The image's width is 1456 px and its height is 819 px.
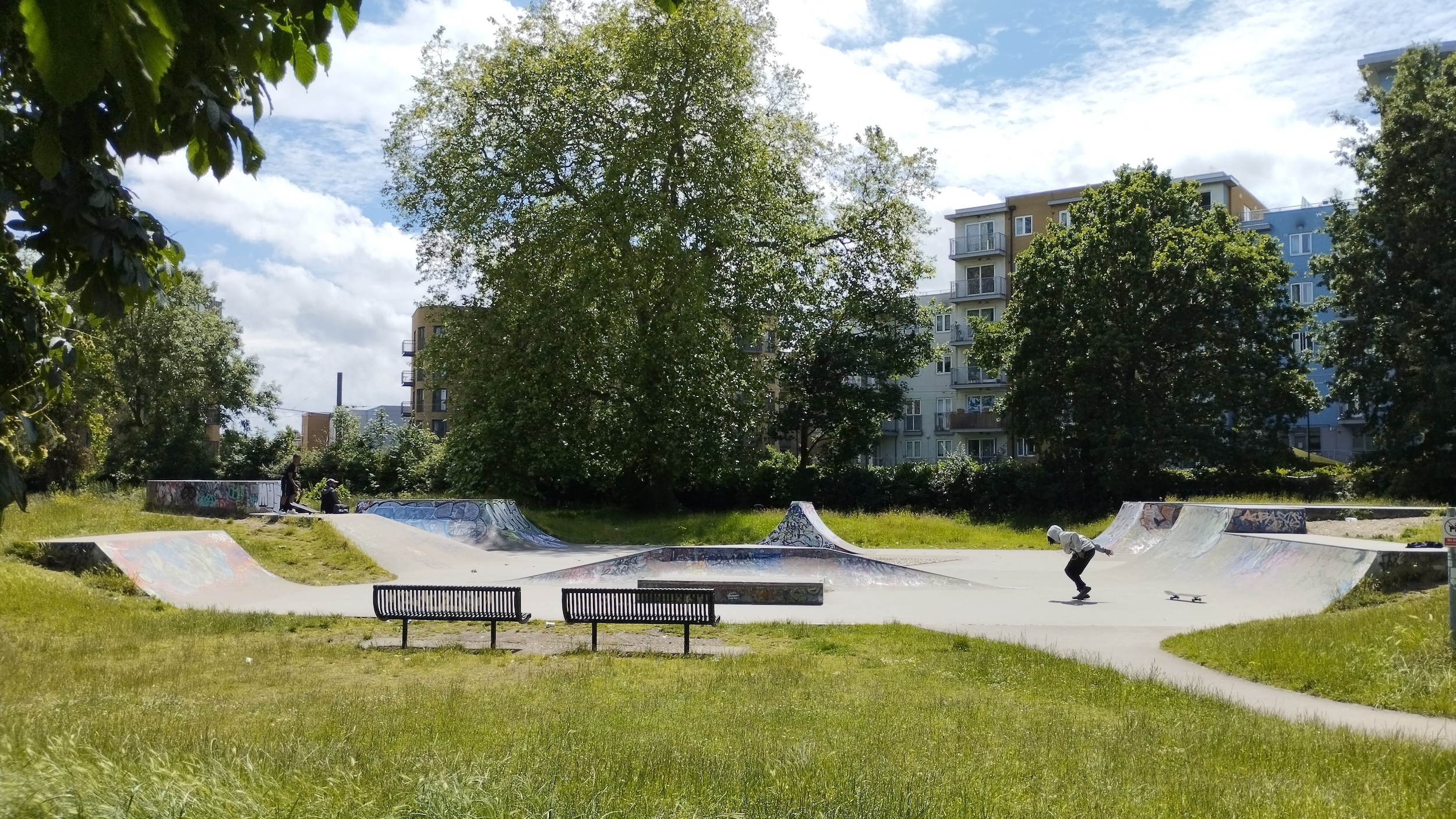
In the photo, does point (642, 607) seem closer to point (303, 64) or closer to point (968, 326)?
point (303, 64)

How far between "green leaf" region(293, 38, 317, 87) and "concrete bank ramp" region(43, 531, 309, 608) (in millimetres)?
13783

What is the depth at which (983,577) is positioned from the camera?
2012 centimetres

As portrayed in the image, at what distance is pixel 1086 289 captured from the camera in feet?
128

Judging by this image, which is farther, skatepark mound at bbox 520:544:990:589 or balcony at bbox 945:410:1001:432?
balcony at bbox 945:410:1001:432

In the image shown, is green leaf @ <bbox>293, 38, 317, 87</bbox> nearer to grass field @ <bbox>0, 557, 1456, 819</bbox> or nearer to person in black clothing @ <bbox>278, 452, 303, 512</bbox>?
grass field @ <bbox>0, 557, 1456, 819</bbox>

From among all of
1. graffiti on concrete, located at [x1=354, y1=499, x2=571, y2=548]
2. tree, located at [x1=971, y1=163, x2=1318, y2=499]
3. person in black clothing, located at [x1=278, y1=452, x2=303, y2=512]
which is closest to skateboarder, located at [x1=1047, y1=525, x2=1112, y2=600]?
graffiti on concrete, located at [x1=354, y1=499, x2=571, y2=548]

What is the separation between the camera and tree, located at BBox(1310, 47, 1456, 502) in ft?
113

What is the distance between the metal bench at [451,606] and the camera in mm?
11938

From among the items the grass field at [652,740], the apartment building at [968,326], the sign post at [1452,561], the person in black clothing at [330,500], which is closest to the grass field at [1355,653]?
the sign post at [1452,561]

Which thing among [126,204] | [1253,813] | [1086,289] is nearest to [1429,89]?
[1086,289]

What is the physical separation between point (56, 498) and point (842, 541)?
1946 centimetres

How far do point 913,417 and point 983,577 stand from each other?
51181 millimetres

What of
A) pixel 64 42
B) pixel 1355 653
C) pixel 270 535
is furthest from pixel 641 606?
pixel 270 535

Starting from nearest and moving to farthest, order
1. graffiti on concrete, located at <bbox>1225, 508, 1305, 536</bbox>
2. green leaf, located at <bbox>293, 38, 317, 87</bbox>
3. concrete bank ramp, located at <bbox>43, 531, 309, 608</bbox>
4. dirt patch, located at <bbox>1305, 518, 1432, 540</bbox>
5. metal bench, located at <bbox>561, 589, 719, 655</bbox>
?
green leaf, located at <bbox>293, 38, 317, 87</bbox> → metal bench, located at <bbox>561, 589, 719, 655</bbox> → concrete bank ramp, located at <bbox>43, 531, 309, 608</bbox> → dirt patch, located at <bbox>1305, 518, 1432, 540</bbox> → graffiti on concrete, located at <bbox>1225, 508, 1305, 536</bbox>
